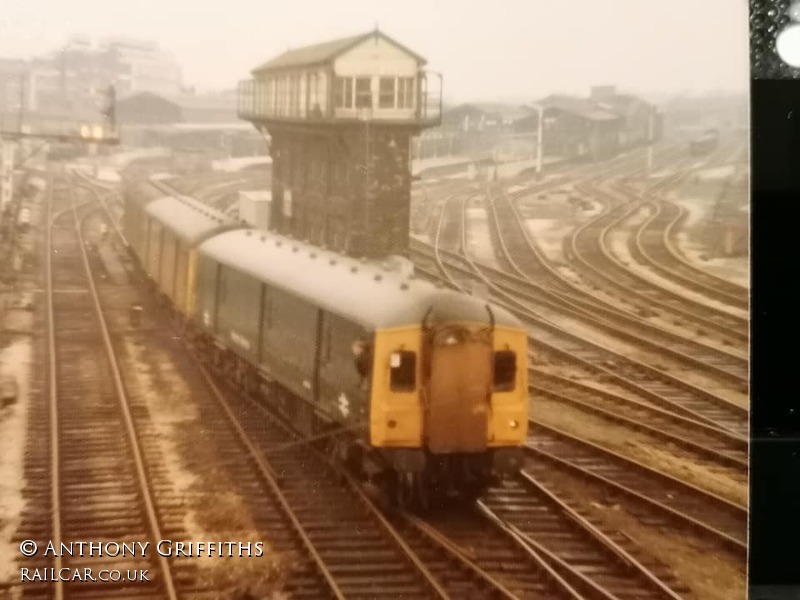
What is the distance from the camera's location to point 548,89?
543 cm

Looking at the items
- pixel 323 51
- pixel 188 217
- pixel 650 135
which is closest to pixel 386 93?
pixel 323 51

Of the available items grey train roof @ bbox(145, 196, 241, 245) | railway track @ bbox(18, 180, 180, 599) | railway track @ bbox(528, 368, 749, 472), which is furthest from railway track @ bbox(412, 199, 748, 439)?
railway track @ bbox(18, 180, 180, 599)

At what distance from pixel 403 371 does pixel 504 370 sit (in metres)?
0.58

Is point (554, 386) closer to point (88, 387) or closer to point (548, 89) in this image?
point (548, 89)

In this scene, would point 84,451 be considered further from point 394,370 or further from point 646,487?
point 646,487

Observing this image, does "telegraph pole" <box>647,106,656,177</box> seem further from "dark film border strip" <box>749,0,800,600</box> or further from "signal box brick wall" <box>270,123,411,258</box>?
"signal box brick wall" <box>270,123,411,258</box>

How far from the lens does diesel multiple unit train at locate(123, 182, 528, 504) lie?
4664 mm

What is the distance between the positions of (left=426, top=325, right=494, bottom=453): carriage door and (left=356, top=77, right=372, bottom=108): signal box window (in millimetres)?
1391

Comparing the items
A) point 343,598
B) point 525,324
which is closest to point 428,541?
point 343,598

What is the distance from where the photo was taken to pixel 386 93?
5016 millimetres

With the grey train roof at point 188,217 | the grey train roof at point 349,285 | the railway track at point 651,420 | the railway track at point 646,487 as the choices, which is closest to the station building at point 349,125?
the grey train roof at point 349,285

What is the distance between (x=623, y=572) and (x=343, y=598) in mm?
1493

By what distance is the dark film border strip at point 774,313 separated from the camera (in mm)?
5359

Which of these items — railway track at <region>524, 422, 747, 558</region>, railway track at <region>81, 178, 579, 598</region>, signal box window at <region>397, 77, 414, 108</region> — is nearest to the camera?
railway track at <region>81, 178, 579, 598</region>
